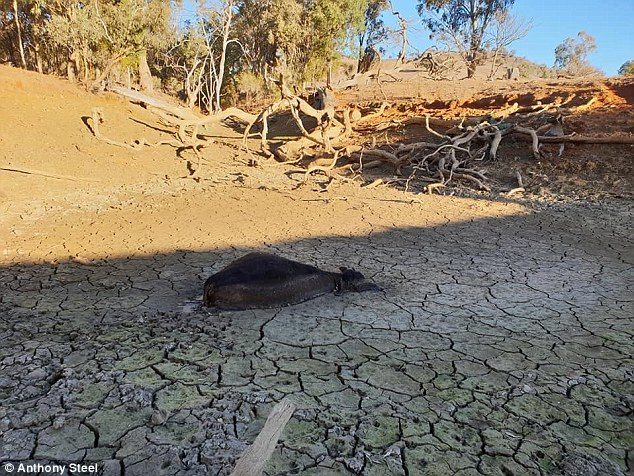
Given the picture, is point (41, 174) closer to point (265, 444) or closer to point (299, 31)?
point (265, 444)

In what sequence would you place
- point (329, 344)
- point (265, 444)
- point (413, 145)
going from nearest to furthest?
1. point (265, 444)
2. point (329, 344)
3. point (413, 145)

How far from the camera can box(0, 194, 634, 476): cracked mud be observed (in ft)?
6.61

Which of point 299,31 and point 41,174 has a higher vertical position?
point 299,31

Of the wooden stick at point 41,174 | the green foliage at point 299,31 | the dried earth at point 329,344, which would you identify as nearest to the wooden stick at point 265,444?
the dried earth at point 329,344

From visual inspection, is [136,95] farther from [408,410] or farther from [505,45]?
[505,45]

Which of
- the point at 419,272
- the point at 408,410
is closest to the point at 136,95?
the point at 419,272

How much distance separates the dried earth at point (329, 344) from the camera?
2.05 meters

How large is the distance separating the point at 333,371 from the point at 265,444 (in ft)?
2.66

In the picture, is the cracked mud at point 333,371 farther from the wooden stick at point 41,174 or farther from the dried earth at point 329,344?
the wooden stick at point 41,174

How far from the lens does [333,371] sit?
2691 mm

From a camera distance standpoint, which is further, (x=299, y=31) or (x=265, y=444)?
(x=299, y=31)

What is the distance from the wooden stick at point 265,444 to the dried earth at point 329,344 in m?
0.07

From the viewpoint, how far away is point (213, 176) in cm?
854

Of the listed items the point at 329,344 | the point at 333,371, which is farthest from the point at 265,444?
the point at 329,344
